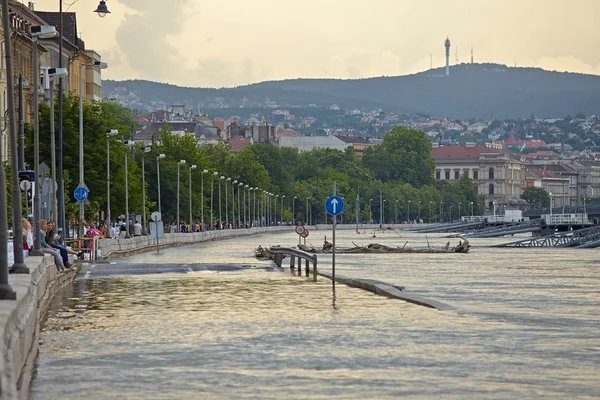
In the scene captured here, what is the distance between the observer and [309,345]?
2198 centimetres

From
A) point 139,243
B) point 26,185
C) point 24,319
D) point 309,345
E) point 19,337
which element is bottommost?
point 309,345

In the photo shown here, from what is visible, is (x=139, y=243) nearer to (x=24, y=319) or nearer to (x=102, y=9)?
(x=102, y=9)

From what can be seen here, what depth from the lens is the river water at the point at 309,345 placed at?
17359mm

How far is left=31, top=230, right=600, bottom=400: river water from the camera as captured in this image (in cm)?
1736

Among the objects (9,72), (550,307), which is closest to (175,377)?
(9,72)

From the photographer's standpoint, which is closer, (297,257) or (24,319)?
(24,319)

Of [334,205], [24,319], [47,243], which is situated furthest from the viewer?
[47,243]

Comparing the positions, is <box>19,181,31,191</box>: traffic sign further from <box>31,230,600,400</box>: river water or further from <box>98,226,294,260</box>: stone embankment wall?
<box>98,226,294,260</box>: stone embankment wall

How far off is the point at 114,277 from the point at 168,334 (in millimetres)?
20649

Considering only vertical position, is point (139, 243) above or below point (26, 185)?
below

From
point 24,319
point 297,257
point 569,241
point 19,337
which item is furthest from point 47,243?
point 569,241

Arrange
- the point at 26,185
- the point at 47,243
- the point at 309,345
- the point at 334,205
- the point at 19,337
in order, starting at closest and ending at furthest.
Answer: the point at 19,337, the point at 309,345, the point at 334,205, the point at 47,243, the point at 26,185

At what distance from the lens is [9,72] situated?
26.7 metres

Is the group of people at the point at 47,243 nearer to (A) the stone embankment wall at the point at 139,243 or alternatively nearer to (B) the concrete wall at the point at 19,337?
(B) the concrete wall at the point at 19,337
